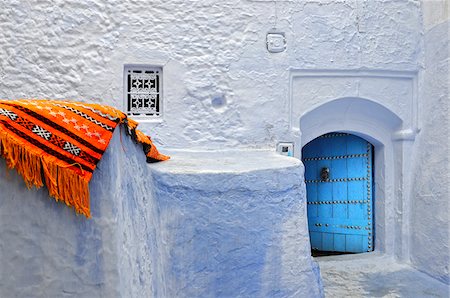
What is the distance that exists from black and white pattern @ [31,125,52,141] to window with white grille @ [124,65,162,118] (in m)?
2.61

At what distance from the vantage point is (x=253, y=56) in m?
4.04

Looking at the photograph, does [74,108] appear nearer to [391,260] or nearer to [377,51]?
[377,51]

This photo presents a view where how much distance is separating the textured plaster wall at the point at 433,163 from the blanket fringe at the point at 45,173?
3.52 m

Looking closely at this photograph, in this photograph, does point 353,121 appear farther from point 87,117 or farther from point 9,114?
point 9,114

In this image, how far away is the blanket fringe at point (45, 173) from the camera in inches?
51.1

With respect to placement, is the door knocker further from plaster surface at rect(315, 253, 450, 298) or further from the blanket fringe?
the blanket fringe

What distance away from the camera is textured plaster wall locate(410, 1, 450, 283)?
149 inches

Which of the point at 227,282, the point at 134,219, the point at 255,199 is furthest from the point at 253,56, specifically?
the point at 134,219

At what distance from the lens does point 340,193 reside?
4941mm

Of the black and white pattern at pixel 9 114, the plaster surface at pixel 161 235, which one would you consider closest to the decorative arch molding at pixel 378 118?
the plaster surface at pixel 161 235

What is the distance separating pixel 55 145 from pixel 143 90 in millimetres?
2689

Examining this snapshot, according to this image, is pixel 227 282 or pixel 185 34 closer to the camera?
pixel 227 282

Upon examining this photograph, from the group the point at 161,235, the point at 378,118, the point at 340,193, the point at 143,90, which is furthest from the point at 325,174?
the point at 161,235

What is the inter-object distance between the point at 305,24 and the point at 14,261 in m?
3.56
